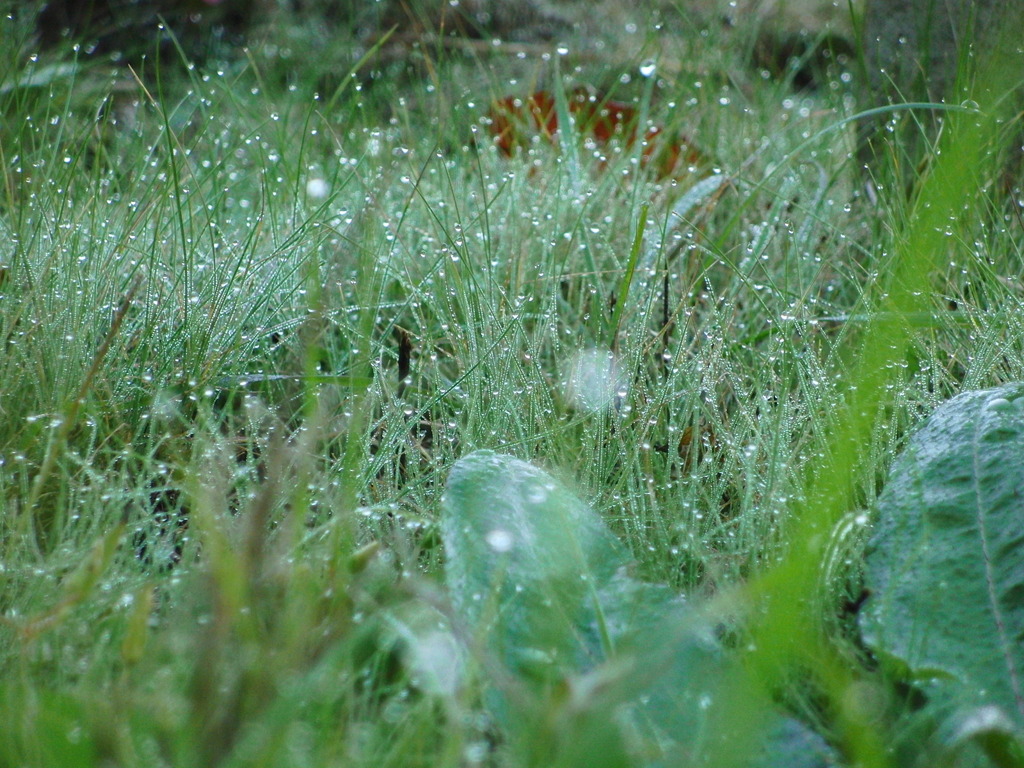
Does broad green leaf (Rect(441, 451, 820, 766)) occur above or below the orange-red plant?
below

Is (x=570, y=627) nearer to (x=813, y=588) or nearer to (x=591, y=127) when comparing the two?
(x=813, y=588)

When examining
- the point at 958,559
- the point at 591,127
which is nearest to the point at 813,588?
the point at 958,559

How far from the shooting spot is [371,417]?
41.4 inches

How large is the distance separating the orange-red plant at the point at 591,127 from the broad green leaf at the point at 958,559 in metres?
1.12

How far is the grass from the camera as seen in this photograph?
60 cm

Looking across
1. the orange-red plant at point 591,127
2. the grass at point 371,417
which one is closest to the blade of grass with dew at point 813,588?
the grass at point 371,417

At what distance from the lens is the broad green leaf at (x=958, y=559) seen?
26.5 inches

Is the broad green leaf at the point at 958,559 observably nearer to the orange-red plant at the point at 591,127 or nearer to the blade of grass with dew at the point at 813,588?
the blade of grass with dew at the point at 813,588

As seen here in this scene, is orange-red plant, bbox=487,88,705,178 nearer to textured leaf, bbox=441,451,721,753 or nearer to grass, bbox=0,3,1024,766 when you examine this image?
grass, bbox=0,3,1024,766

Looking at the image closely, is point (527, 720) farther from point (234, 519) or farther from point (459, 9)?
point (459, 9)

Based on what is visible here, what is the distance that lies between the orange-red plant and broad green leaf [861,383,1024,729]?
1.12 meters

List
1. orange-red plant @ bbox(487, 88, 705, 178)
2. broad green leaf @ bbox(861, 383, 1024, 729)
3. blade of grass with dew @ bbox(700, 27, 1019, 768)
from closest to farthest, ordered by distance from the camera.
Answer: blade of grass with dew @ bbox(700, 27, 1019, 768) → broad green leaf @ bbox(861, 383, 1024, 729) → orange-red plant @ bbox(487, 88, 705, 178)

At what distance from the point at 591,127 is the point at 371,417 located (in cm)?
122

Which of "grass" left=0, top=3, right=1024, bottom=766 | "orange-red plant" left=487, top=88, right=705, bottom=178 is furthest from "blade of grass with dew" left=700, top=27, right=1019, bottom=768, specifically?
"orange-red plant" left=487, top=88, right=705, bottom=178
